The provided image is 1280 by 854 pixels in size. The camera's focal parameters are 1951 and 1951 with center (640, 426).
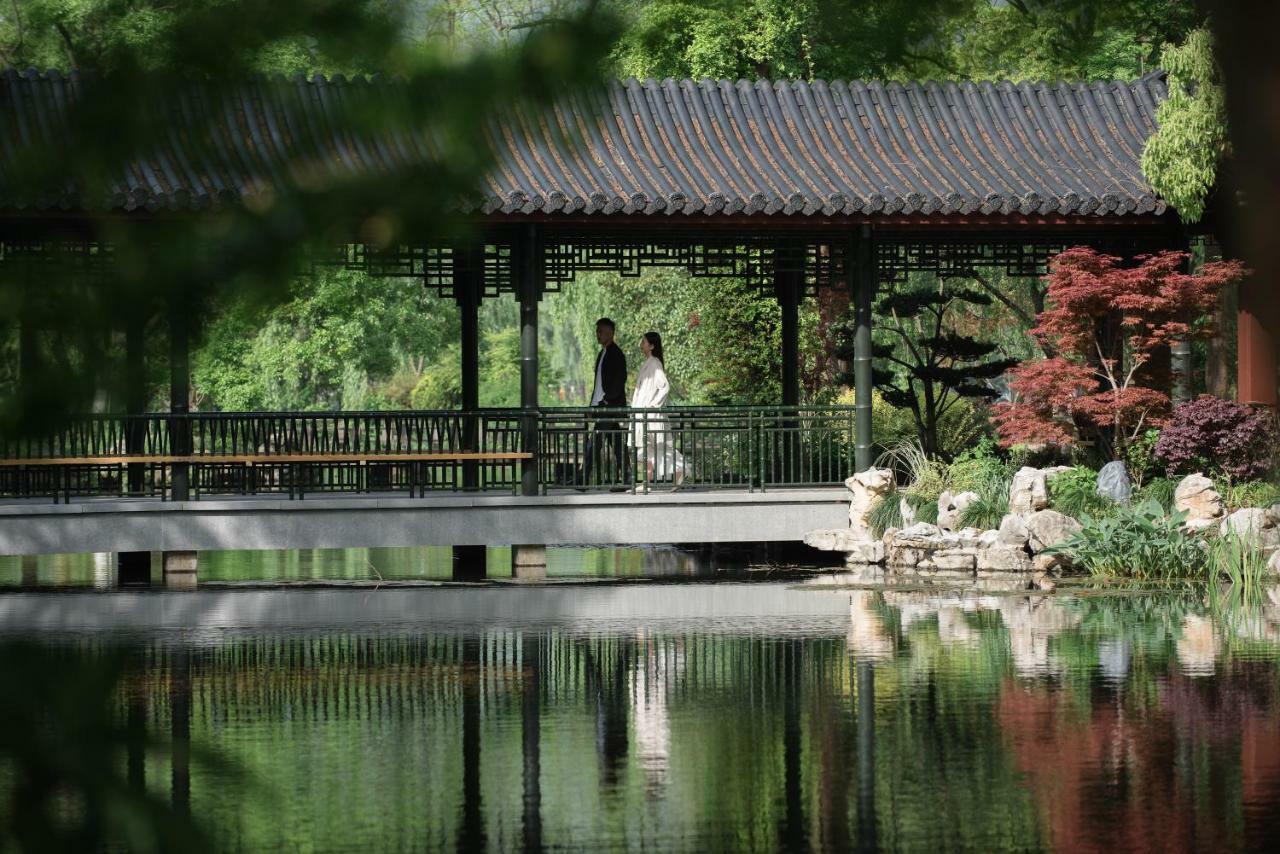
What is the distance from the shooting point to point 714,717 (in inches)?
394

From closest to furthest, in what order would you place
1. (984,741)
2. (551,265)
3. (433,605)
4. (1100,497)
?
(984,741)
(433,605)
(1100,497)
(551,265)

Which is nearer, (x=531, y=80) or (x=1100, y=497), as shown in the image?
(x=531, y=80)

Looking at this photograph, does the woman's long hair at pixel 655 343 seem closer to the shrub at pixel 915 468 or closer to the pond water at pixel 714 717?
the shrub at pixel 915 468

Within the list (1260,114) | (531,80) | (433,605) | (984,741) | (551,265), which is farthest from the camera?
(551,265)

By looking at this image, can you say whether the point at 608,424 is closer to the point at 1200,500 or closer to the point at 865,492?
the point at 865,492

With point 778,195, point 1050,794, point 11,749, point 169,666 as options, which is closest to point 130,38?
point 11,749

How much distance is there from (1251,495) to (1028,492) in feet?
6.73

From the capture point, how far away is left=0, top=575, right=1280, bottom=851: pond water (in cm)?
721

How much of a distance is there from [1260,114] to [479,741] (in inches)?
321

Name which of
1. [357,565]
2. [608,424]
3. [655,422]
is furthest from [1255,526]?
[357,565]

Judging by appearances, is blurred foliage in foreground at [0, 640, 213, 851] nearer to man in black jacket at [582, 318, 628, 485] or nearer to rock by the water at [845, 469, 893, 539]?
man in black jacket at [582, 318, 628, 485]

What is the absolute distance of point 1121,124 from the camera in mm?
20766

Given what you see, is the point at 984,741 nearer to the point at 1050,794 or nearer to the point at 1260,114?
the point at 1050,794

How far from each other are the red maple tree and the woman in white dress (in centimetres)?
330
